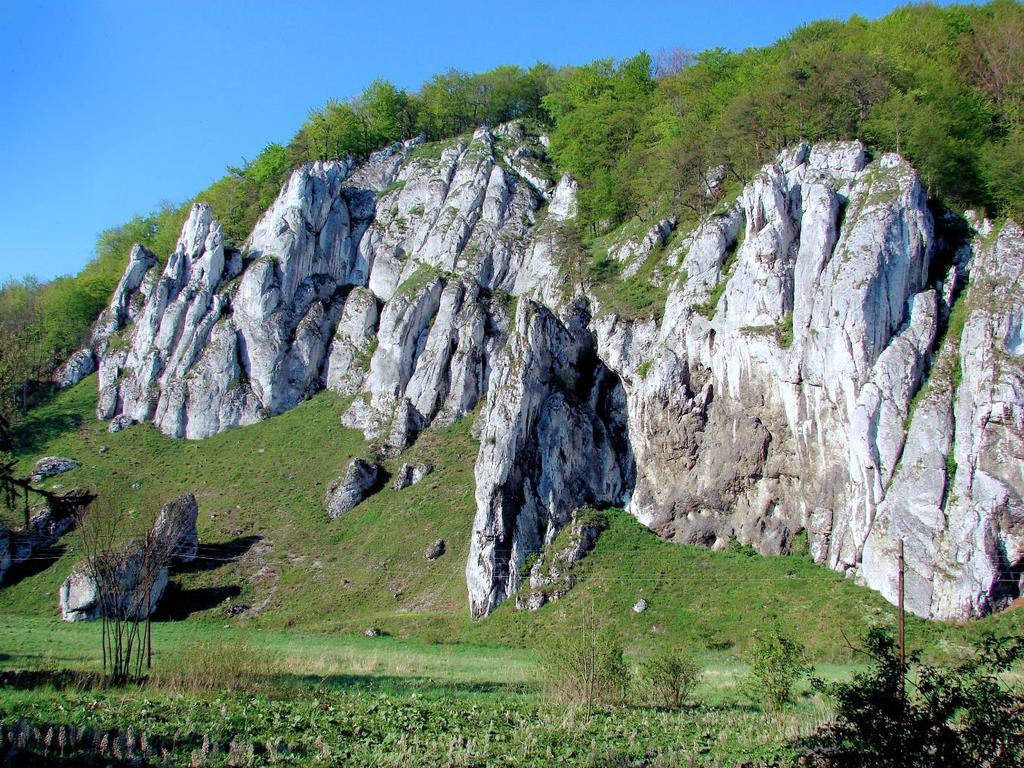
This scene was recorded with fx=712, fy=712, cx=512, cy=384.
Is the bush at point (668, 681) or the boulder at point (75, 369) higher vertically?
the boulder at point (75, 369)

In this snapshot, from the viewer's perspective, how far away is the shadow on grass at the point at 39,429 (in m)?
63.1

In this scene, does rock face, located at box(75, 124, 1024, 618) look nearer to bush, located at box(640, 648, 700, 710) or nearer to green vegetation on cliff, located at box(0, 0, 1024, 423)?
green vegetation on cliff, located at box(0, 0, 1024, 423)

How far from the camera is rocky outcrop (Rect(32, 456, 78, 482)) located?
58938 mm

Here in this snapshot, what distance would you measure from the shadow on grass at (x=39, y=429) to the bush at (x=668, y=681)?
62173 mm

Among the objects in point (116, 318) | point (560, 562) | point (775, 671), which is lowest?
point (775, 671)

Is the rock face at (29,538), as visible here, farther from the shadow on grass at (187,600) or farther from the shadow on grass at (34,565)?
the shadow on grass at (187,600)

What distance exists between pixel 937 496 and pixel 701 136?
36781 millimetres

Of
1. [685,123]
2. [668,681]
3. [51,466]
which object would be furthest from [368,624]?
[685,123]

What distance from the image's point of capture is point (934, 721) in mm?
8703

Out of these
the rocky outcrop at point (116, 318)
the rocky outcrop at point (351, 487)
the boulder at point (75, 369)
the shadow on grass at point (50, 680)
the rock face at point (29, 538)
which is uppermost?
the rocky outcrop at point (116, 318)

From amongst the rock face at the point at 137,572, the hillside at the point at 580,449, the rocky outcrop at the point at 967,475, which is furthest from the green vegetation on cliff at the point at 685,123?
the rock face at the point at 137,572

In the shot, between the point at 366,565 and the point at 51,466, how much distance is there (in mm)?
31798

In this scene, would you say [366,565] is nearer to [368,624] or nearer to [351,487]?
[368,624]

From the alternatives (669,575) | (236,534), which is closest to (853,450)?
(669,575)
